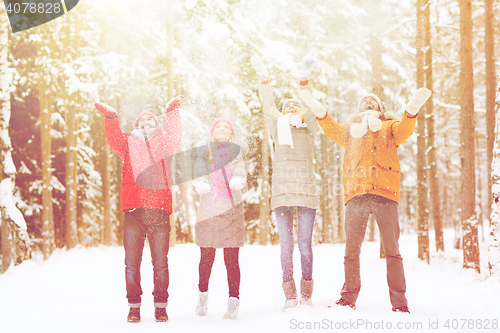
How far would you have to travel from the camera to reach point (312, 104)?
4.88 metres

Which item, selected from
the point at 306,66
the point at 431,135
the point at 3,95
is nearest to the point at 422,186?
the point at 431,135

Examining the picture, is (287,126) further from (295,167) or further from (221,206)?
(221,206)

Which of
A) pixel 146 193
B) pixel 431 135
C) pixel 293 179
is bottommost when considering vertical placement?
pixel 146 193

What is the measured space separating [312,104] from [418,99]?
3.67ft

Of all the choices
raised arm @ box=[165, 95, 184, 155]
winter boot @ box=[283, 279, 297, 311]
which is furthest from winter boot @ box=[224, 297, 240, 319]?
raised arm @ box=[165, 95, 184, 155]

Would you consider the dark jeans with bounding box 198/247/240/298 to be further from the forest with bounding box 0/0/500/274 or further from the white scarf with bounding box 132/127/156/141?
the forest with bounding box 0/0/500/274

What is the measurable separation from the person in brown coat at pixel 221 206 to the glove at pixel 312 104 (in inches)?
38.0

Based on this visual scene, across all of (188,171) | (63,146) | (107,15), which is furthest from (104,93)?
(63,146)

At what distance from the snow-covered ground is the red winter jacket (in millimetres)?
1338

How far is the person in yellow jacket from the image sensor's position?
466 cm

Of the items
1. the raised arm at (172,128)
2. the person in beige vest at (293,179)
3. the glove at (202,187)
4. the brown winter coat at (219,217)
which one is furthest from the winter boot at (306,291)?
the raised arm at (172,128)

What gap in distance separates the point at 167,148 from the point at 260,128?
8.58 metres

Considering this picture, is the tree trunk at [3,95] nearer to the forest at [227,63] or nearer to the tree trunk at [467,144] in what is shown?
the forest at [227,63]

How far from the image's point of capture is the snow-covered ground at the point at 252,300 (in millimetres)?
4172
